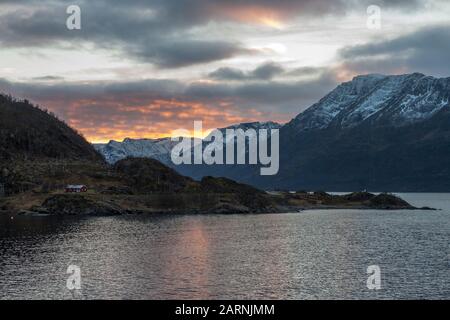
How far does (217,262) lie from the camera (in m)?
119

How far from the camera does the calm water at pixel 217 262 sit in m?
89.8

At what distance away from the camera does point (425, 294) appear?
8788 cm

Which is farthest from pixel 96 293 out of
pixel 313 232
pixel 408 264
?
pixel 313 232

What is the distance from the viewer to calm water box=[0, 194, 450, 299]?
89812 millimetres

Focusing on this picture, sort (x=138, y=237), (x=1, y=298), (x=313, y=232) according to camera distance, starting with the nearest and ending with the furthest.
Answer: (x=1, y=298) → (x=138, y=237) → (x=313, y=232)

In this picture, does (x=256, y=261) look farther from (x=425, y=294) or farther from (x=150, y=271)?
(x=425, y=294)

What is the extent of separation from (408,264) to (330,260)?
15713 millimetres
